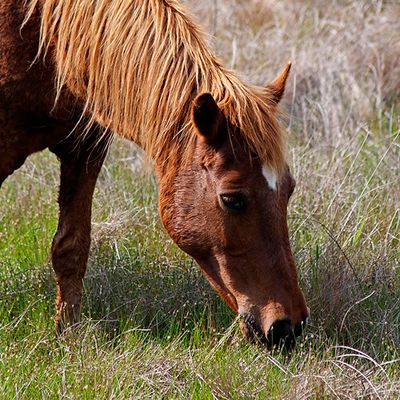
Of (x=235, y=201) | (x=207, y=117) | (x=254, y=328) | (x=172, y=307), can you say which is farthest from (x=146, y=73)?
(x=172, y=307)

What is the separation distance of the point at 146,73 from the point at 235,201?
23.9 inches

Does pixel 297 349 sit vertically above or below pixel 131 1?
below

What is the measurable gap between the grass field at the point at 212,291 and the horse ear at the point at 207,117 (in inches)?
32.5

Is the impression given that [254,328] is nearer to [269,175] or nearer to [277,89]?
[269,175]

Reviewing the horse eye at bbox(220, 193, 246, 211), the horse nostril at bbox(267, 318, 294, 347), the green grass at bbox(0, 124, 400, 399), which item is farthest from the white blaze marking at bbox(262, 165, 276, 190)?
the green grass at bbox(0, 124, 400, 399)

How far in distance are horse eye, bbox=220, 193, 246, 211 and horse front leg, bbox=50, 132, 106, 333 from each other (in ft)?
3.31

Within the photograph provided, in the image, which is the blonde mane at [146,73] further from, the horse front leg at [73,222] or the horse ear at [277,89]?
the horse front leg at [73,222]

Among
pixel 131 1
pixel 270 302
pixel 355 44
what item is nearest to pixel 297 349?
pixel 270 302

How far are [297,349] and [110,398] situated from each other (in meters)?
0.87

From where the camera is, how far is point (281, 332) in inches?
132

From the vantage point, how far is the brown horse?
336 cm

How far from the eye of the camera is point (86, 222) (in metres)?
4.45

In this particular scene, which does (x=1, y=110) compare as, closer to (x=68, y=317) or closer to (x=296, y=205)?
(x=68, y=317)

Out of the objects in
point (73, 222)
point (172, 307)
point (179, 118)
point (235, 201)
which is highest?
point (179, 118)
